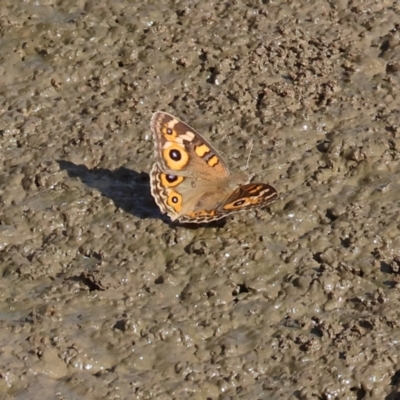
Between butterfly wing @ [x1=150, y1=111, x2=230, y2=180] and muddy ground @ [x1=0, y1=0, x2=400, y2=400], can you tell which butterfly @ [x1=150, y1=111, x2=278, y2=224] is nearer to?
butterfly wing @ [x1=150, y1=111, x2=230, y2=180]

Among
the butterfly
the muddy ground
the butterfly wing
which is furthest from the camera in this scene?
the butterfly wing

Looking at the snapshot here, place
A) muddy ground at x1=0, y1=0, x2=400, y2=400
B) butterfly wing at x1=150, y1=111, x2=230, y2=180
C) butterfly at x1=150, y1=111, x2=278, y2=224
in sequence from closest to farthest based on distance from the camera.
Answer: muddy ground at x1=0, y1=0, x2=400, y2=400
butterfly at x1=150, y1=111, x2=278, y2=224
butterfly wing at x1=150, y1=111, x2=230, y2=180

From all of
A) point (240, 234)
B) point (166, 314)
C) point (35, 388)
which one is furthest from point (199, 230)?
point (35, 388)

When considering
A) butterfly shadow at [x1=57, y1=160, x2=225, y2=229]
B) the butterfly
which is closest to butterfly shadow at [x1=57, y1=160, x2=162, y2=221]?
butterfly shadow at [x1=57, y1=160, x2=225, y2=229]

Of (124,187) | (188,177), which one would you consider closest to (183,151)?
(188,177)

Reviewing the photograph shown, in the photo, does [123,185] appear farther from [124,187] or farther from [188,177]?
[188,177]

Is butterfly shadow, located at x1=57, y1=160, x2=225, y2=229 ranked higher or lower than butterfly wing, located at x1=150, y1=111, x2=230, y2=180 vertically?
lower
